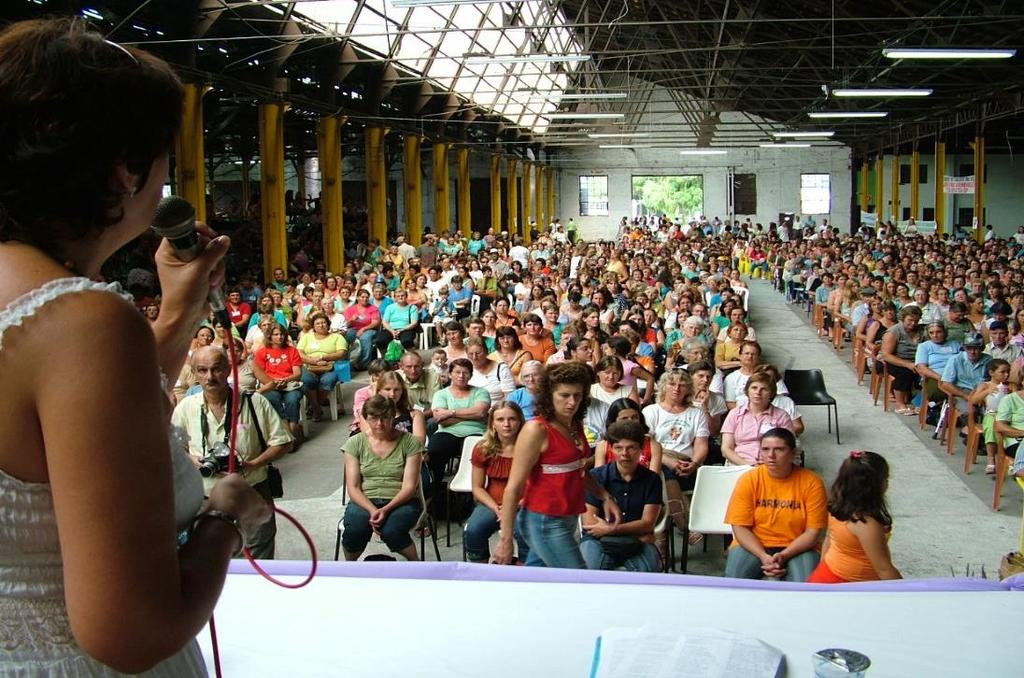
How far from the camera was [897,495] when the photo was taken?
670 cm

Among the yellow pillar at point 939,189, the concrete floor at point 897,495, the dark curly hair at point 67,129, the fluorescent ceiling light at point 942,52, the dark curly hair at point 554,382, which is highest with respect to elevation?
the fluorescent ceiling light at point 942,52

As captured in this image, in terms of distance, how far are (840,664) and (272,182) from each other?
15.5 metres

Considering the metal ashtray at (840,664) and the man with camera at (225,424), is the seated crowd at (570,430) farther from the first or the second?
the metal ashtray at (840,664)

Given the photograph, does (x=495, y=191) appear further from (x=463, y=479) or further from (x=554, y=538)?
(x=554, y=538)

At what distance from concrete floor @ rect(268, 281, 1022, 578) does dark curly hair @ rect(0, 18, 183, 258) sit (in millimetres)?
4790

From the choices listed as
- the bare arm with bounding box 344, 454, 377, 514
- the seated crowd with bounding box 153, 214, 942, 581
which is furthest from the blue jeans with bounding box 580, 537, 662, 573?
the bare arm with bounding box 344, 454, 377, 514

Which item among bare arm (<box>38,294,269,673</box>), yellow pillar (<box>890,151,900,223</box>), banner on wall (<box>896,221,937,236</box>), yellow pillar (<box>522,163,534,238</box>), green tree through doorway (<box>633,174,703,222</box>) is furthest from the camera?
green tree through doorway (<box>633,174,703,222</box>)

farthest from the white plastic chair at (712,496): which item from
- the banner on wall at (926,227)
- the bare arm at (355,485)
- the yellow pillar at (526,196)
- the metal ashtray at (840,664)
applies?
the yellow pillar at (526,196)

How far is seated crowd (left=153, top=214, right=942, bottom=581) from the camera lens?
4.10m

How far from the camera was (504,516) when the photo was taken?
4039 millimetres

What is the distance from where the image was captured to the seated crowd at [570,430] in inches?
161

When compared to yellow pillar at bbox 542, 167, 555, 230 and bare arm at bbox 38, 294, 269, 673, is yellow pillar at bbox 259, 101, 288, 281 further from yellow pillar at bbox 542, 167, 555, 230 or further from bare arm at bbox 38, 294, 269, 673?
yellow pillar at bbox 542, 167, 555, 230

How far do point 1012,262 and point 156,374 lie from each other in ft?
59.0

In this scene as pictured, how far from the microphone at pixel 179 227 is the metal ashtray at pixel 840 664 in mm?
1436
